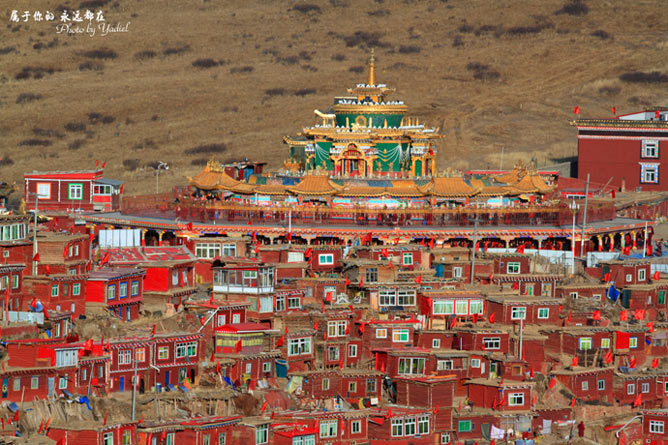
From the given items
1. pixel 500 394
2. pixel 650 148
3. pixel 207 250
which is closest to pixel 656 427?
pixel 500 394

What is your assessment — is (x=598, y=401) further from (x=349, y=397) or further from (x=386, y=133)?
(x=386, y=133)

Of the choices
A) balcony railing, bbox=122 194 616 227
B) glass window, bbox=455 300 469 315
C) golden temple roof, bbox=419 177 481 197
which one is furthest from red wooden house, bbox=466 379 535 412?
golden temple roof, bbox=419 177 481 197

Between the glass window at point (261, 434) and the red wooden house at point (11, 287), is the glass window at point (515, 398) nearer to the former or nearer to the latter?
the glass window at point (261, 434)

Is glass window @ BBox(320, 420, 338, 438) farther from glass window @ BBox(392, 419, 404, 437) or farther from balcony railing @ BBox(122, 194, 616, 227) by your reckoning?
balcony railing @ BBox(122, 194, 616, 227)

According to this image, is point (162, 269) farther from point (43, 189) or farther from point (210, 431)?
point (43, 189)

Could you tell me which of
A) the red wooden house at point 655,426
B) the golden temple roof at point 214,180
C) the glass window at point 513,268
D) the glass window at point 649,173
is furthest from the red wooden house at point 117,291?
the glass window at point 649,173
